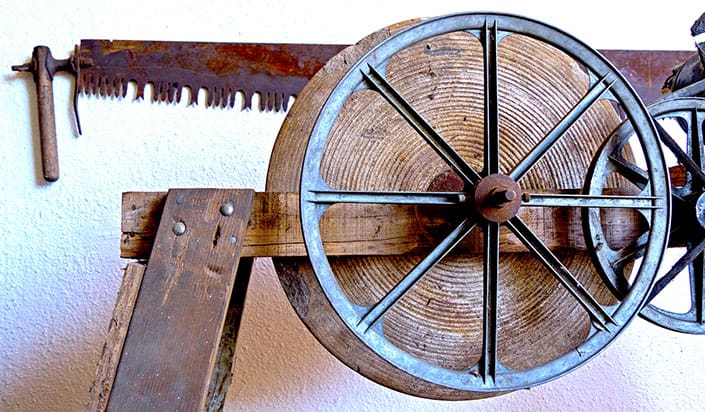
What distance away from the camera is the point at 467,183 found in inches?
38.3

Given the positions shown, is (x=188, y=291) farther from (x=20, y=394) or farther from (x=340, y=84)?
(x=20, y=394)

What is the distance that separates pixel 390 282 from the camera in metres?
1.15

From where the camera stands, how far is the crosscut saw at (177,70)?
1.55 meters

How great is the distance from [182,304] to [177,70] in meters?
0.79

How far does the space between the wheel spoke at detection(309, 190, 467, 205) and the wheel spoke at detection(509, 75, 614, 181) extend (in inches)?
4.1

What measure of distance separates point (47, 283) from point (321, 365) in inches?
27.6

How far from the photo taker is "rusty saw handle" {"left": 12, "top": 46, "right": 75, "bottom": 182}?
1.55m

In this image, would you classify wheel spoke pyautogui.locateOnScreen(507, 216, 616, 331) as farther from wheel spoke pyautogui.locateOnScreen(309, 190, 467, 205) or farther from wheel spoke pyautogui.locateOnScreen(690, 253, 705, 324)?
wheel spoke pyautogui.locateOnScreen(690, 253, 705, 324)

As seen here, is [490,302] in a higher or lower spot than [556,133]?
lower

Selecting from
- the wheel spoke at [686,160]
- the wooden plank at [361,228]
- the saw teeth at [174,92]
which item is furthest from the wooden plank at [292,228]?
the saw teeth at [174,92]

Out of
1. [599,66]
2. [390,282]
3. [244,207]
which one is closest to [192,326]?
[244,207]

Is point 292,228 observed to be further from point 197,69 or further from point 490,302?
point 197,69

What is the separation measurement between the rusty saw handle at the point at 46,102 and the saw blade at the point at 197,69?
68 millimetres

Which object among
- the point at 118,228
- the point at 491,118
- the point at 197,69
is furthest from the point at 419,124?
the point at 118,228
